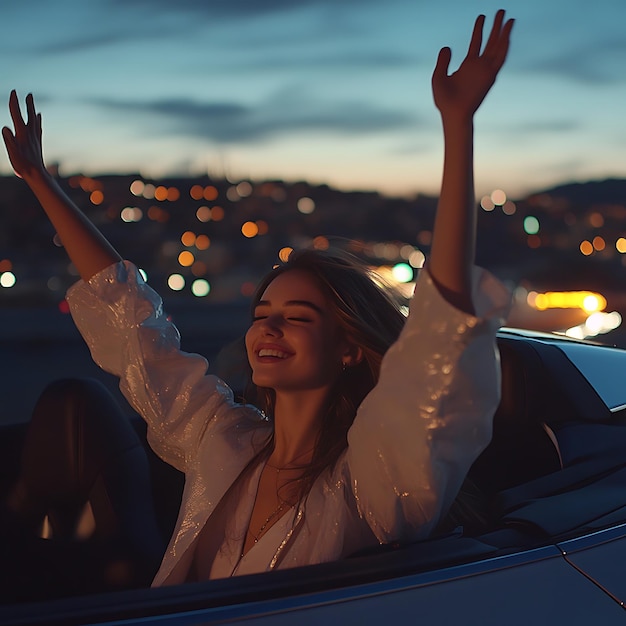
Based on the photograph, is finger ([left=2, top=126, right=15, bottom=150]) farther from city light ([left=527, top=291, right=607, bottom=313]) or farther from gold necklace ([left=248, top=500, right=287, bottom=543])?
city light ([left=527, top=291, right=607, bottom=313])

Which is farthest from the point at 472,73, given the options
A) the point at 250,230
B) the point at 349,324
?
the point at 250,230

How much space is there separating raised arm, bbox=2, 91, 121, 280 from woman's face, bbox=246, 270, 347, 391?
21.2 inches

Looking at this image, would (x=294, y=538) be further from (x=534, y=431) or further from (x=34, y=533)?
(x=34, y=533)

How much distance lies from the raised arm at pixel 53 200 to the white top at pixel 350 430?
6cm

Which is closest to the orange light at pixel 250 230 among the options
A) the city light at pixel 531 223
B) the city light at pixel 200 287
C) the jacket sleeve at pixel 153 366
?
the city light at pixel 200 287

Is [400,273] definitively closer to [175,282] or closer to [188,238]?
[175,282]

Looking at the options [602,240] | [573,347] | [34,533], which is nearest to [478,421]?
[573,347]

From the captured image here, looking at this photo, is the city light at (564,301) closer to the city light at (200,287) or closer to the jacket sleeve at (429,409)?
the jacket sleeve at (429,409)

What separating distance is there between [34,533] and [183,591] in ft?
4.34

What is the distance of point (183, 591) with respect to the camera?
1586mm

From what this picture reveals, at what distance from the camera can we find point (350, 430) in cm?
197

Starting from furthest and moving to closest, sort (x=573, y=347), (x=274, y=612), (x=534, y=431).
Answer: (x=573, y=347), (x=534, y=431), (x=274, y=612)

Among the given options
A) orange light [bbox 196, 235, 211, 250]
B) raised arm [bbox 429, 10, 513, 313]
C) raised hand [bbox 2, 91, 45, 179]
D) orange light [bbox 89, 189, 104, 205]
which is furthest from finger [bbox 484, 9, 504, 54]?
orange light [bbox 196, 235, 211, 250]

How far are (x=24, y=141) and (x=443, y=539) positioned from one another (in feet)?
5.14
